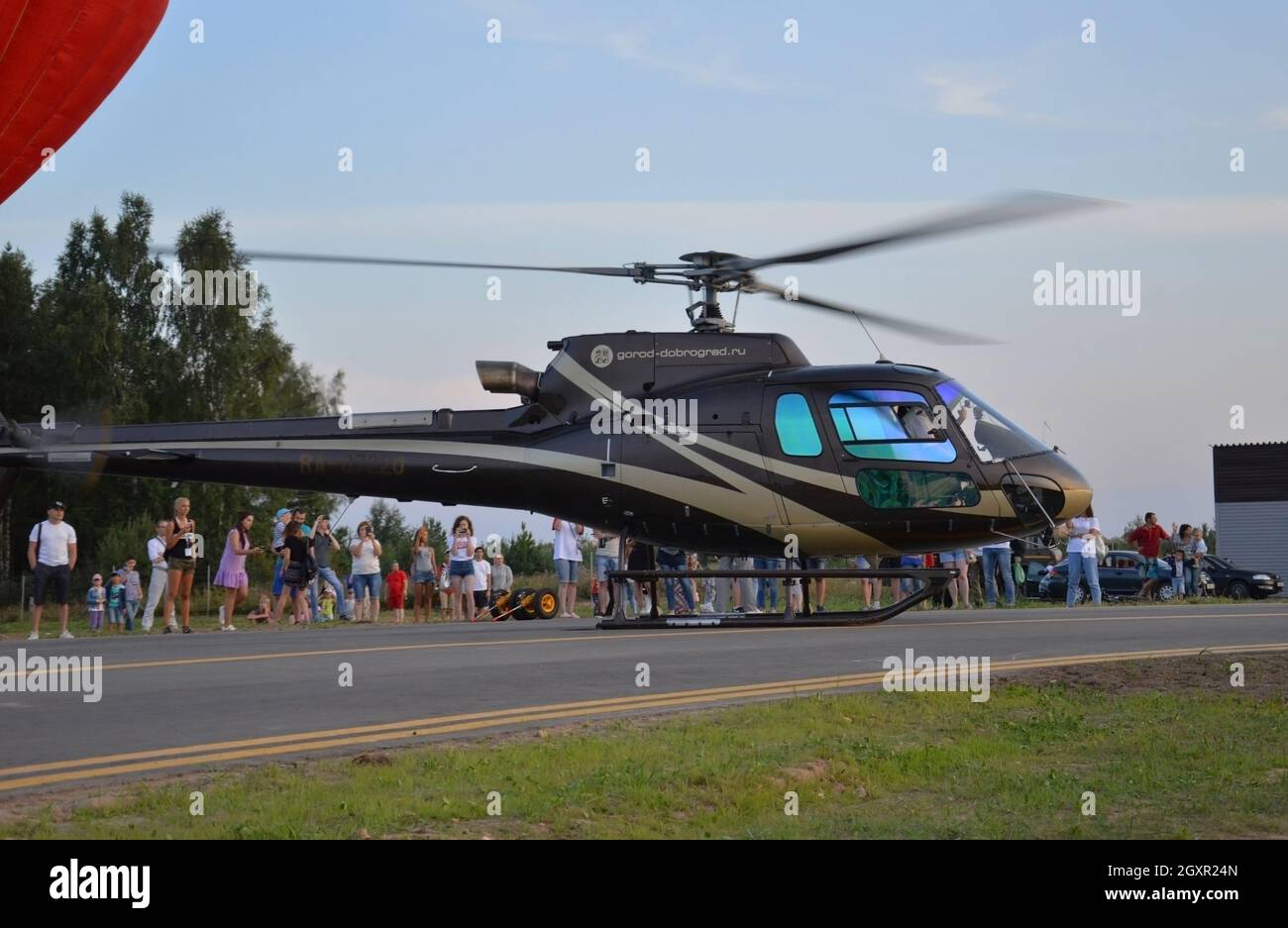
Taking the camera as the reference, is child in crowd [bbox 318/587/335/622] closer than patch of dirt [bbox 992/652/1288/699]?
No

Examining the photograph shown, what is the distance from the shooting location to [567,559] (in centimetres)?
2341

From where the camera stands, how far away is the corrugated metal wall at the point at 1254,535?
174 ft

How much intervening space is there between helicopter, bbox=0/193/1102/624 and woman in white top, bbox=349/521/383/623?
692 centimetres

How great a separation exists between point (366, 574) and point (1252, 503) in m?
40.5

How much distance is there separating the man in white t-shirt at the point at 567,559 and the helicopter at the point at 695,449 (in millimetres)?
5570

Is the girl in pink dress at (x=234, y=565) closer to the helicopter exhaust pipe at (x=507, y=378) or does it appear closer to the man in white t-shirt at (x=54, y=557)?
the man in white t-shirt at (x=54, y=557)

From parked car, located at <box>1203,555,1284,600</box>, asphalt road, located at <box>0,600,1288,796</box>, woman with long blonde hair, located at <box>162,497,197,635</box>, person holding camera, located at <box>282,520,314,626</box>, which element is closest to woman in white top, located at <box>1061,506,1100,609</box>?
asphalt road, located at <box>0,600,1288,796</box>

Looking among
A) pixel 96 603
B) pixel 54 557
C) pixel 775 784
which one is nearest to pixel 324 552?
pixel 54 557

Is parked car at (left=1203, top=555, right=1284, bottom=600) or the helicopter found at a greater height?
the helicopter

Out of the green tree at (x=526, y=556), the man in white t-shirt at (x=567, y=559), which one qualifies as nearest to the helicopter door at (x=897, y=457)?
the man in white t-shirt at (x=567, y=559)

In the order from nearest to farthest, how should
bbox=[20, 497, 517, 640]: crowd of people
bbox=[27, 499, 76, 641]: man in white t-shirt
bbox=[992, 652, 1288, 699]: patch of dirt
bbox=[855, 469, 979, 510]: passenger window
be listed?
bbox=[992, 652, 1288, 699]: patch of dirt
bbox=[855, 469, 979, 510]: passenger window
bbox=[27, 499, 76, 641]: man in white t-shirt
bbox=[20, 497, 517, 640]: crowd of people

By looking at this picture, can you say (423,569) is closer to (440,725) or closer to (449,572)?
(449,572)

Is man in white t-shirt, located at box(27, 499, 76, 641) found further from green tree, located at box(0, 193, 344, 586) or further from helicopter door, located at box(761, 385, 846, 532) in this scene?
green tree, located at box(0, 193, 344, 586)

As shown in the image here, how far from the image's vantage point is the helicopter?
16.2 meters
